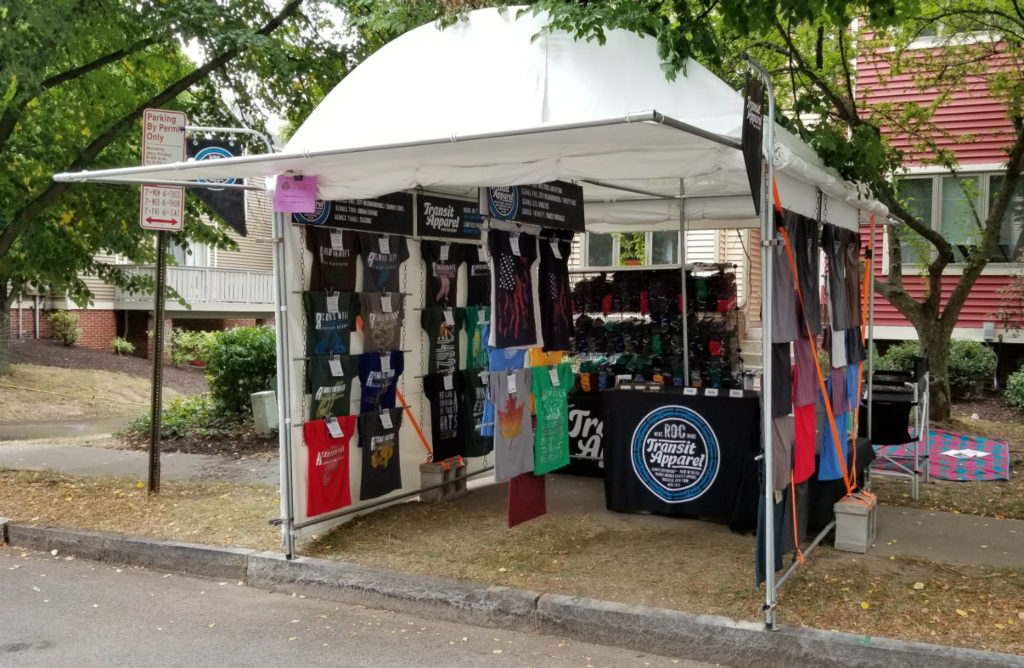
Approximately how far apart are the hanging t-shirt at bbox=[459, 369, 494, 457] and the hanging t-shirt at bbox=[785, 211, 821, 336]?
327 cm

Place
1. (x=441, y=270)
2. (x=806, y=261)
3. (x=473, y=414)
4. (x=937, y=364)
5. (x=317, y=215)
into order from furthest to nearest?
(x=937, y=364)
(x=473, y=414)
(x=441, y=270)
(x=317, y=215)
(x=806, y=261)

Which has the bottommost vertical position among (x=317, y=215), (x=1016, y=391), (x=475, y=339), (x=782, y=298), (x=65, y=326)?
(x=1016, y=391)

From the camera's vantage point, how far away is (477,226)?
870 cm

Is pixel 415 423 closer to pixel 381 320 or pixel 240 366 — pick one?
pixel 381 320

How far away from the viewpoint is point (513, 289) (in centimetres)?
723

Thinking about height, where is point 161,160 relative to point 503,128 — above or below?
above

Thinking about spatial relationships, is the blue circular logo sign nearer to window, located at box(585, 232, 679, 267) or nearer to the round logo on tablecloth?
the round logo on tablecloth

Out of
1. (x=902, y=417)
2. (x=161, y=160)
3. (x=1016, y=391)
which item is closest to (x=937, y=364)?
(x=1016, y=391)

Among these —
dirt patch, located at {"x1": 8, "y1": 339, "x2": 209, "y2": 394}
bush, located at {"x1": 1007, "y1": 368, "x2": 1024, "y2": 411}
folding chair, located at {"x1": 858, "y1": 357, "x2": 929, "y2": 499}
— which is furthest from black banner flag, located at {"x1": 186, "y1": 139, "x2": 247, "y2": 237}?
dirt patch, located at {"x1": 8, "y1": 339, "x2": 209, "y2": 394}

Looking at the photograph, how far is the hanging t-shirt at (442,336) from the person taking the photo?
8234 mm

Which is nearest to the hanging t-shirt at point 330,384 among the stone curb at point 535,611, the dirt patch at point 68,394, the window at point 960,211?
the stone curb at point 535,611

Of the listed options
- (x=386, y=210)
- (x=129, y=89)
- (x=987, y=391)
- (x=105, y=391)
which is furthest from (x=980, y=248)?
(x=105, y=391)

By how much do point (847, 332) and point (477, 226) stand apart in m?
3.44

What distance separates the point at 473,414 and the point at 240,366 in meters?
5.46
